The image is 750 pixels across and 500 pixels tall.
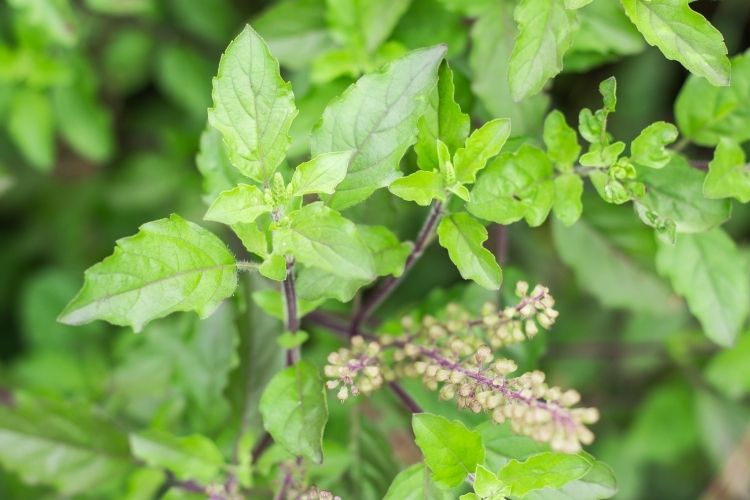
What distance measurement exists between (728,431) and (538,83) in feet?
5.29

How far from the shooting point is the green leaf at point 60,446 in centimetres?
179

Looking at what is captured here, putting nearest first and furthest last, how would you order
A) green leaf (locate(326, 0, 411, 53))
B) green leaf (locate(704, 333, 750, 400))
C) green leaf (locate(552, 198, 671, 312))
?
green leaf (locate(326, 0, 411, 53))
green leaf (locate(552, 198, 671, 312))
green leaf (locate(704, 333, 750, 400))

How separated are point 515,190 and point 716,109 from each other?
51 cm

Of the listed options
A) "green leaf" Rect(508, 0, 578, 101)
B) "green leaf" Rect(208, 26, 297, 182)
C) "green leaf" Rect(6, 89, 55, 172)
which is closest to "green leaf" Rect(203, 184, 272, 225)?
"green leaf" Rect(208, 26, 297, 182)

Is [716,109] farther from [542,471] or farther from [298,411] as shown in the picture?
[298,411]

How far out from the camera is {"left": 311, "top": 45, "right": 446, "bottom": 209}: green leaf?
4.20 ft

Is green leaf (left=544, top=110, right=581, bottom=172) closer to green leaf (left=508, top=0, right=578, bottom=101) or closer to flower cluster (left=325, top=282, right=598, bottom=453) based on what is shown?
green leaf (left=508, top=0, right=578, bottom=101)

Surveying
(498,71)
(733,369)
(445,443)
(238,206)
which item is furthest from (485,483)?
(733,369)

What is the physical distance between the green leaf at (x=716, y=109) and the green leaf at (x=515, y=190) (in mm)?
402

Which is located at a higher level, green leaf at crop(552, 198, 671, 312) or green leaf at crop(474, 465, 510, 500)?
green leaf at crop(474, 465, 510, 500)

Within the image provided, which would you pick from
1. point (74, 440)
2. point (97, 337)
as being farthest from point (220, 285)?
point (97, 337)

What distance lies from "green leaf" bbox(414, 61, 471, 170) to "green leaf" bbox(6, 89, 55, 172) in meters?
1.52

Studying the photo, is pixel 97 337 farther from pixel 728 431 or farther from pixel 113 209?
pixel 728 431

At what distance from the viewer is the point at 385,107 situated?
51.4 inches
